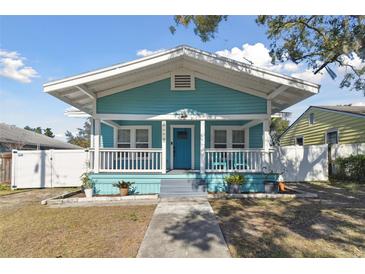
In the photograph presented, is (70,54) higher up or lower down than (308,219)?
higher up

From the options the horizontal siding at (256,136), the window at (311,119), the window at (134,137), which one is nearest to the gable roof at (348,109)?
the window at (311,119)

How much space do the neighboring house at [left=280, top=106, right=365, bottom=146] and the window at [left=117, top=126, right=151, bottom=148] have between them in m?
12.0

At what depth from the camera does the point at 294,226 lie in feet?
15.4

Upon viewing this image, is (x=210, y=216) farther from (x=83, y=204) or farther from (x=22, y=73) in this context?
(x=22, y=73)

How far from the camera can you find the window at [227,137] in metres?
10.4

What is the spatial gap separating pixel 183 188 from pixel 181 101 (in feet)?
10.9

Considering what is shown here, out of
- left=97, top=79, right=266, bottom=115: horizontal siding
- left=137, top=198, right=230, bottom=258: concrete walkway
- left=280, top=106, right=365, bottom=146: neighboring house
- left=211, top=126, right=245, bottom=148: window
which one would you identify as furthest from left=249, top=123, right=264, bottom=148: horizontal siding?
left=280, top=106, right=365, bottom=146: neighboring house

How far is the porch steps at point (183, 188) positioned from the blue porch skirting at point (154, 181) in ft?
0.50

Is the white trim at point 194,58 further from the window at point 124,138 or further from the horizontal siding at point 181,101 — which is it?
the window at point 124,138

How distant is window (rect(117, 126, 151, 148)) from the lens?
401 inches

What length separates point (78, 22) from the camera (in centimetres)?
741
